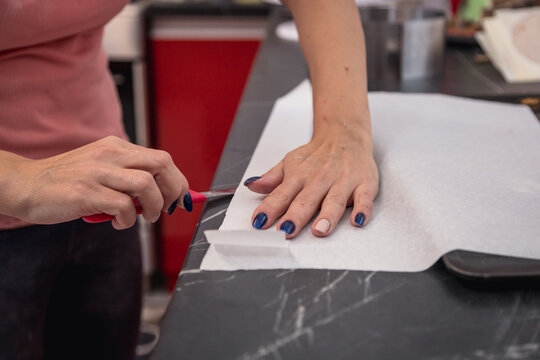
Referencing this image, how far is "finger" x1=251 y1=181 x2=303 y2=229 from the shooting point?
1.90ft

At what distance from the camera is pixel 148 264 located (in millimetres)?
2133

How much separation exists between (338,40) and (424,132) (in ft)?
0.56

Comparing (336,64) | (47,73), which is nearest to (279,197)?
(336,64)

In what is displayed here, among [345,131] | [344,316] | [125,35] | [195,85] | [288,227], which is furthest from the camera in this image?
[195,85]

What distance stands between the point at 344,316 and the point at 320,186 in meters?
0.19

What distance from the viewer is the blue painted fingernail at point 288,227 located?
0.56 meters

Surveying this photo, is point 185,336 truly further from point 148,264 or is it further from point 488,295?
point 148,264

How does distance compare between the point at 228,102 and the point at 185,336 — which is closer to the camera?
the point at 185,336

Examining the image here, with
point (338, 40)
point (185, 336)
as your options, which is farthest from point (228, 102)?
point (185, 336)

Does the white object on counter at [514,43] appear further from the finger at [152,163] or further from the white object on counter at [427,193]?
the finger at [152,163]

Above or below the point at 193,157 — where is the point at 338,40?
above

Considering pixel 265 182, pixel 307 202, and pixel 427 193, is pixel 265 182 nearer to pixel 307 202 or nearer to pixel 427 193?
pixel 307 202

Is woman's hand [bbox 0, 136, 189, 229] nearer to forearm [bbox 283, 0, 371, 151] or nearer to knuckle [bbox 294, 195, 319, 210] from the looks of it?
knuckle [bbox 294, 195, 319, 210]

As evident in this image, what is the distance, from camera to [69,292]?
0.88 meters
